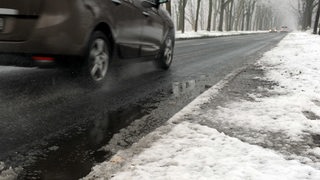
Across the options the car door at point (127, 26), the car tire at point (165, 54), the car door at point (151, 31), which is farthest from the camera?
the car tire at point (165, 54)

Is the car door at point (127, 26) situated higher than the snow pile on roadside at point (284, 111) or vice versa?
the car door at point (127, 26)

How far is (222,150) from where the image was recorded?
3.52 metres

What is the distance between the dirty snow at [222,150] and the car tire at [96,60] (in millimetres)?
1459

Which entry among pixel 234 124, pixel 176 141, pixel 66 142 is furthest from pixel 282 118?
pixel 66 142

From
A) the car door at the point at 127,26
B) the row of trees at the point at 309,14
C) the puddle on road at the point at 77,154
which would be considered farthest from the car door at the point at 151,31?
the row of trees at the point at 309,14

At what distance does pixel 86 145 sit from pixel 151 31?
402 cm

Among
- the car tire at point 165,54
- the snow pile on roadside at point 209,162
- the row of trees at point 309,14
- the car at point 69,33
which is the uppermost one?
the row of trees at point 309,14

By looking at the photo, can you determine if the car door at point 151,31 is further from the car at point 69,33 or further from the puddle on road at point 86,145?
the puddle on road at point 86,145

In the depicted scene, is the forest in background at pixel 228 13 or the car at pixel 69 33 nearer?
the car at pixel 69 33

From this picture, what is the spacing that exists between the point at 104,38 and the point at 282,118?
2.61 m

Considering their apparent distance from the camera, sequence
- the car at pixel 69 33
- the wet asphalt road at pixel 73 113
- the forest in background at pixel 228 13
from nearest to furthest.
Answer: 1. the wet asphalt road at pixel 73 113
2. the car at pixel 69 33
3. the forest in background at pixel 228 13

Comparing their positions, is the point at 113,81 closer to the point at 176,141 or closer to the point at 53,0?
the point at 53,0

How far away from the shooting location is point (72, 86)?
604 centimetres

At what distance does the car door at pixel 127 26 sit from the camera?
19.5 ft
